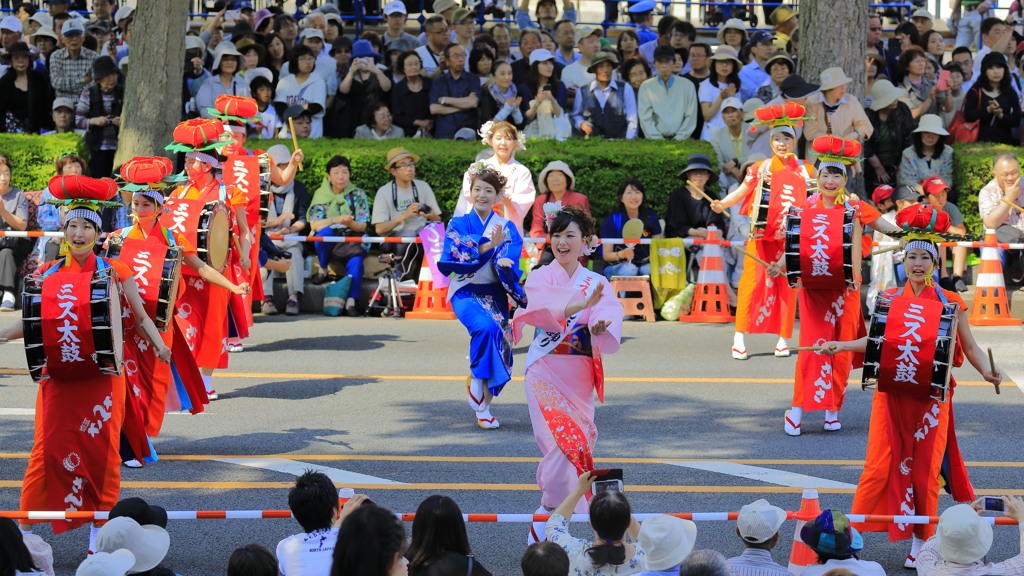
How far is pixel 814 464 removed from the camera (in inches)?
303

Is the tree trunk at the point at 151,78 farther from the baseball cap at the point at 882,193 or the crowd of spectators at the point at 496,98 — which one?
the baseball cap at the point at 882,193

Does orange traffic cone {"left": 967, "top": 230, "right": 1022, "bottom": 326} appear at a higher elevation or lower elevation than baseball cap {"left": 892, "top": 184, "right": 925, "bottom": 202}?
lower

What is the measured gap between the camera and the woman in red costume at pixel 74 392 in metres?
5.92

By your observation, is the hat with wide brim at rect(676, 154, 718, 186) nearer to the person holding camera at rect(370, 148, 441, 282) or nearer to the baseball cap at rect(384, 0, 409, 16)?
the person holding camera at rect(370, 148, 441, 282)

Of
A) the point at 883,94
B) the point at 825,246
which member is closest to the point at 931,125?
the point at 883,94

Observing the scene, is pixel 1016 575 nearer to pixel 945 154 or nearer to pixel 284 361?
pixel 284 361

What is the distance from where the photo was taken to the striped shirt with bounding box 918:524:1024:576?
4559 mm

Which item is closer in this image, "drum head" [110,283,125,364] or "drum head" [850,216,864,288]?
"drum head" [110,283,125,364]

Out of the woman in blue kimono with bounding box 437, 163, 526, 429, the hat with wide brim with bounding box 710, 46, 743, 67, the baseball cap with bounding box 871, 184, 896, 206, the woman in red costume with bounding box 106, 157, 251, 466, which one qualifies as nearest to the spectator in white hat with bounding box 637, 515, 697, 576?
the woman in red costume with bounding box 106, 157, 251, 466

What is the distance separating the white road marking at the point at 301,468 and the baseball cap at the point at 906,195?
25.8ft

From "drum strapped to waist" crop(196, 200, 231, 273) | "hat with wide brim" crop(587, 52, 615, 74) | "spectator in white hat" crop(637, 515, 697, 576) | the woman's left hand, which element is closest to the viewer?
"spectator in white hat" crop(637, 515, 697, 576)

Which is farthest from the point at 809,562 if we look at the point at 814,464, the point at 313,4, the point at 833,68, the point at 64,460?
the point at 313,4

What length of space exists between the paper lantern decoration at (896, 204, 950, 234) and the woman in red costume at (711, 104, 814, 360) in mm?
3467

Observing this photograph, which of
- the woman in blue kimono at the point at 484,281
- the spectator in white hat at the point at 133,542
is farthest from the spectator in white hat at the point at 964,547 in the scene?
the woman in blue kimono at the point at 484,281
